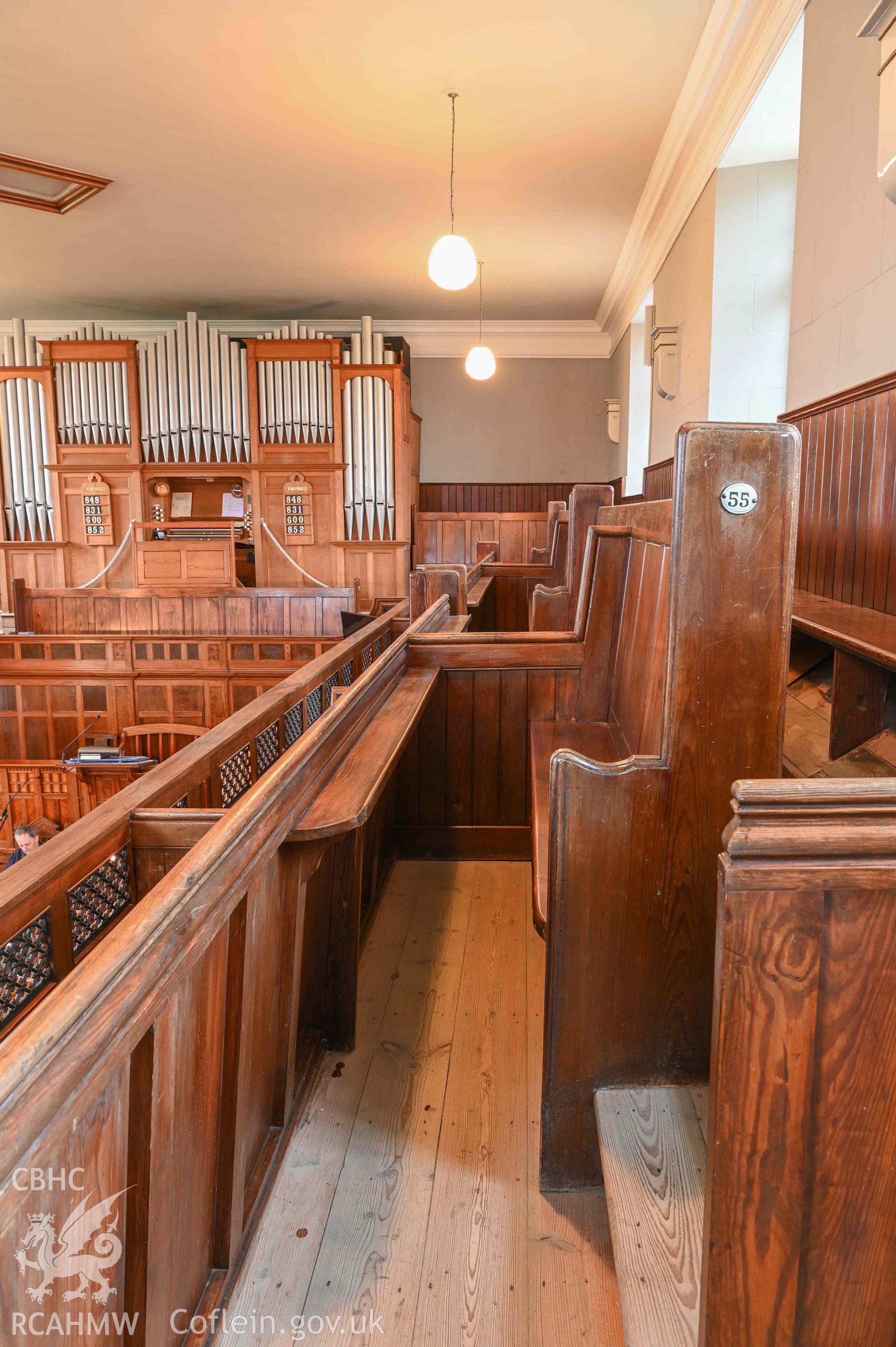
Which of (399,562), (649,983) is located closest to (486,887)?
(649,983)

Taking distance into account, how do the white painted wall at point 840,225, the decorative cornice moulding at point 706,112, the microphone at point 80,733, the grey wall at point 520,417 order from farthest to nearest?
the grey wall at point 520,417 → the microphone at point 80,733 → the decorative cornice moulding at point 706,112 → the white painted wall at point 840,225

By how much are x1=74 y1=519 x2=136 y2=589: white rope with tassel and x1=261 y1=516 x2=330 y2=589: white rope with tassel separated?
125cm

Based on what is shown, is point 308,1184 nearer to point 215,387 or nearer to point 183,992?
point 183,992

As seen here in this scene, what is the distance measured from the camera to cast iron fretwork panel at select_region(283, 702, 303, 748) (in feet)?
8.92

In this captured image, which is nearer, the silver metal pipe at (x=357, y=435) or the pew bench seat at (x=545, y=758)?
the pew bench seat at (x=545, y=758)

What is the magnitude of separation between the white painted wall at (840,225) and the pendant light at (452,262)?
1.89 meters

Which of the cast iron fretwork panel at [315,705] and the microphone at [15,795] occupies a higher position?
the cast iron fretwork panel at [315,705]

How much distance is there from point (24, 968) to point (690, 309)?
511 centimetres

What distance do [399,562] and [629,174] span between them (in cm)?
413

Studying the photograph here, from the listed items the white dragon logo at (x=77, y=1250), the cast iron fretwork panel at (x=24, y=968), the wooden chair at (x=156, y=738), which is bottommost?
the wooden chair at (x=156, y=738)

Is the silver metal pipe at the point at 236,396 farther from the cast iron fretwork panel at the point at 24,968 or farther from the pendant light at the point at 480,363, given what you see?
Result: the cast iron fretwork panel at the point at 24,968

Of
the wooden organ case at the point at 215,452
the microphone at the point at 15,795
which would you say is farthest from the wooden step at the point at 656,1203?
the wooden organ case at the point at 215,452

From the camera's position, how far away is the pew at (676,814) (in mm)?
1221

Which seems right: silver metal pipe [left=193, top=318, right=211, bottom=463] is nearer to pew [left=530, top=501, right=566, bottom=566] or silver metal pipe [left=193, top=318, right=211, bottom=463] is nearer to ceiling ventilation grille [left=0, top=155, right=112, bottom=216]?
ceiling ventilation grille [left=0, top=155, right=112, bottom=216]
